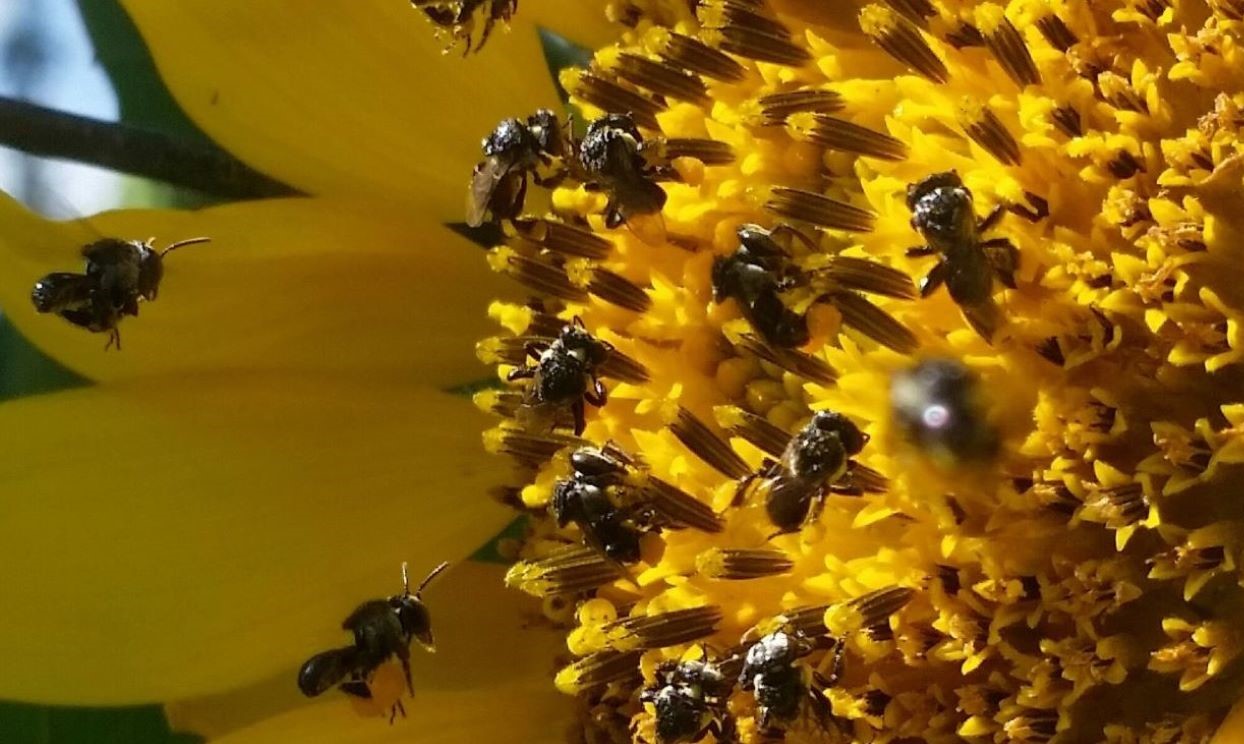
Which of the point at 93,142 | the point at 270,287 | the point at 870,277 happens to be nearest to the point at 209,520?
the point at 270,287

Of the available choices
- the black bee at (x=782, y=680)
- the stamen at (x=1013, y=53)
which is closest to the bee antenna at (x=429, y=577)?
the black bee at (x=782, y=680)

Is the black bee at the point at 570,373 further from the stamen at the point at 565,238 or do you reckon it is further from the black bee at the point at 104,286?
the black bee at the point at 104,286

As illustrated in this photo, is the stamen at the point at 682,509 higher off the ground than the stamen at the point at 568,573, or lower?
higher

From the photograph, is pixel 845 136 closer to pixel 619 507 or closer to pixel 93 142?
pixel 619 507


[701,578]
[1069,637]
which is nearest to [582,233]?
[701,578]

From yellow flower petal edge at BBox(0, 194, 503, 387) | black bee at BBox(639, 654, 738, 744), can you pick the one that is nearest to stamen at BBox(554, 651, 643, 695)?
black bee at BBox(639, 654, 738, 744)

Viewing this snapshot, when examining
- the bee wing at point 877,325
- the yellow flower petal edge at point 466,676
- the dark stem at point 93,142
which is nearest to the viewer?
the bee wing at point 877,325
